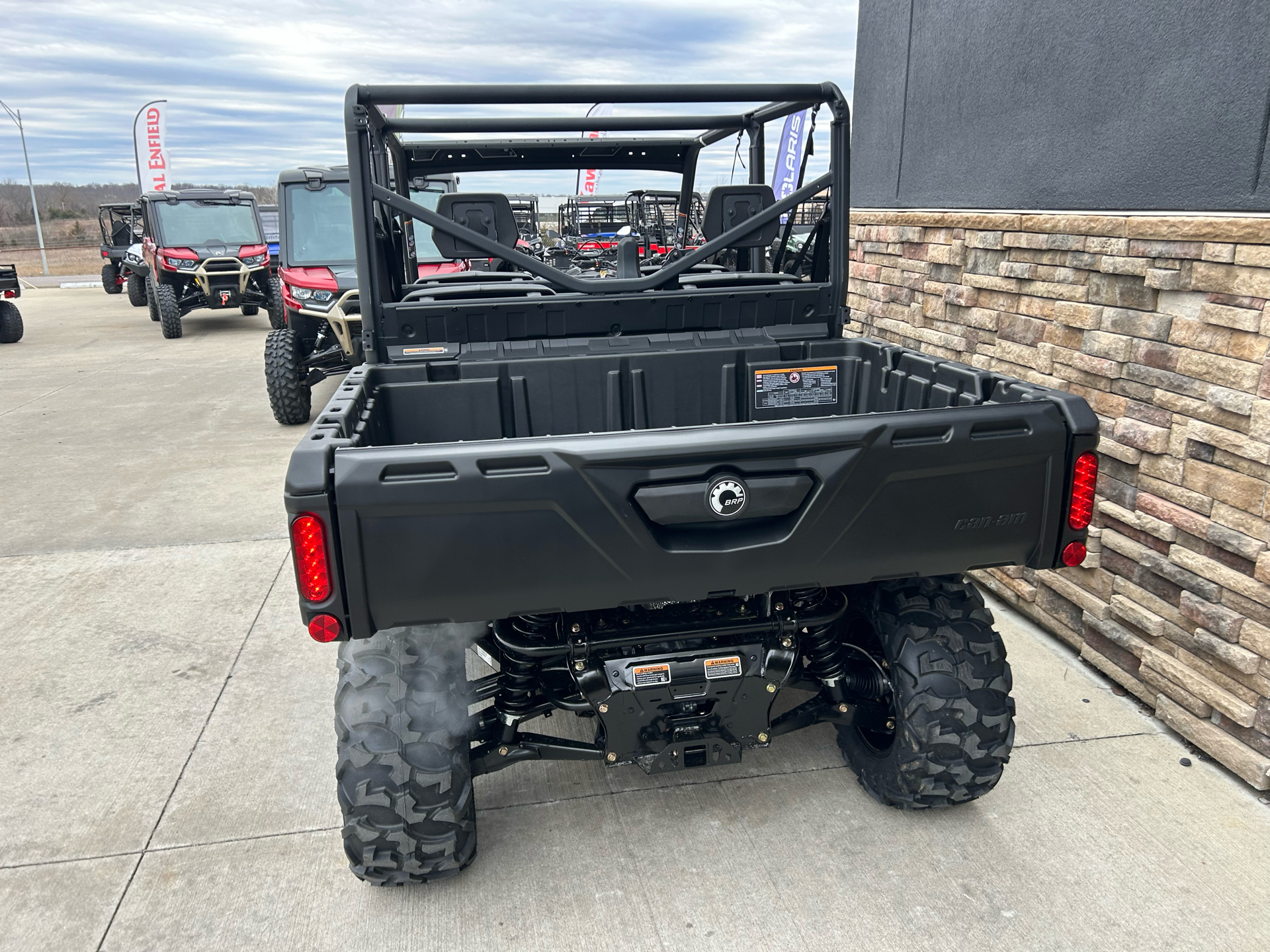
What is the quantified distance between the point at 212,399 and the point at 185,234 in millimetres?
6312

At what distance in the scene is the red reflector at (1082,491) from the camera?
2.25 m

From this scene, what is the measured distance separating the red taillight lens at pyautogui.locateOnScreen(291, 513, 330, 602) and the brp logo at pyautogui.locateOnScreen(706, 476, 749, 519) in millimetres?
858

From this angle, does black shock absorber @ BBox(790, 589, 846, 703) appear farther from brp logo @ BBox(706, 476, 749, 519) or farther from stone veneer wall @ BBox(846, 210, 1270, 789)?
stone veneer wall @ BBox(846, 210, 1270, 789)

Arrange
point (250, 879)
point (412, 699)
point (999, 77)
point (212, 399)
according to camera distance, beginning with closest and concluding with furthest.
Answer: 1. point (412, 699)
2. point (250, 879)
3. point (999, 77)
4. point (212, 399)

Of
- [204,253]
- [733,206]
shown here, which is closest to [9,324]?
[204,253]

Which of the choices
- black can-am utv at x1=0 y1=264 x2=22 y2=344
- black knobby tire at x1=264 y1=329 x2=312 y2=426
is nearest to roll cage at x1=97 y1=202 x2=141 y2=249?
black can-am utv at x1=0 y1=264 x2=22 y2=344

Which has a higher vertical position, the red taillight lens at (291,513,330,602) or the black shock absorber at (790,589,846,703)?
the red taillight lens at (291,513,330,602)

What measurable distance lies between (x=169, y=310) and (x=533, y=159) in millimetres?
11522

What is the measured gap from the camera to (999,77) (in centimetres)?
412

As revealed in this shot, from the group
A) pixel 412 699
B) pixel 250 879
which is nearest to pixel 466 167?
pixel 412 699

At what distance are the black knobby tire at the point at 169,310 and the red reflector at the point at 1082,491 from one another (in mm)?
14290

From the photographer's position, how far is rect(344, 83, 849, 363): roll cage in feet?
10.3

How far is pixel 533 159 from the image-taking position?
443cm

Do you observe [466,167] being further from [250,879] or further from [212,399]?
[212,399]
